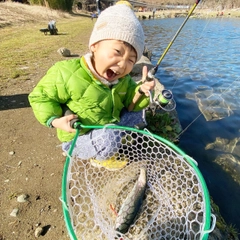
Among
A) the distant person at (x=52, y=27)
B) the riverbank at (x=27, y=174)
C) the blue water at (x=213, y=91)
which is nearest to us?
the riverbank at (x=27, y=174)

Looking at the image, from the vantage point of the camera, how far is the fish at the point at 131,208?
2109mm

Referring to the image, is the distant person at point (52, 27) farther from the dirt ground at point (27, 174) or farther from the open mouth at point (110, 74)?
the open mouth at point (110, 74)

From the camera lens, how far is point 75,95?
7.72 ft

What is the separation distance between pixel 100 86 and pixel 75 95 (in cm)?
31

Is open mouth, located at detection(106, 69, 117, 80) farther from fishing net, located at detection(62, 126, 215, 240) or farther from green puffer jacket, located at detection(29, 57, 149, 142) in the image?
fishing net, located at detection(62, 126, 215, 240)

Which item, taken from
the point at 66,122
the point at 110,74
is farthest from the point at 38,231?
the point at 110,74

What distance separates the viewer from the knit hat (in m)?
1.93

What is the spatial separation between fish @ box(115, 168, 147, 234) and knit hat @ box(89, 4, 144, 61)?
4.84 feet

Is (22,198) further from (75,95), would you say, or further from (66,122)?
(75,95)

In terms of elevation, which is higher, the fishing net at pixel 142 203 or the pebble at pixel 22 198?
the fishing net at pixel 142 203

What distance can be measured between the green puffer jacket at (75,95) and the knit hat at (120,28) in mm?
399

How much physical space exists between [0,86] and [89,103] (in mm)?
4188

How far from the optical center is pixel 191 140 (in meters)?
4.66

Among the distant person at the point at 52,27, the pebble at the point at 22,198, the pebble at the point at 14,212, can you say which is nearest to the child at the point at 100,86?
the pebble at the point at 22,198
